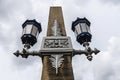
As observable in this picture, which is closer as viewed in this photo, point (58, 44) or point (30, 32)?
point (30, 32)

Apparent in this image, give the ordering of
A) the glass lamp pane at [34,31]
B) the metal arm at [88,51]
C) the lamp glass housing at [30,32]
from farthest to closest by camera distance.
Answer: the glass lamp pane at [34,31] → the lamp glass housing at [30,32] → the metal arm at [88,51]

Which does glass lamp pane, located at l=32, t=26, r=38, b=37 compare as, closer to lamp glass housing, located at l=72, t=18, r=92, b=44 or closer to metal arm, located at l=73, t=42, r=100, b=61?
lamp glass housing, located at l=72, t=18, r=92, b=44

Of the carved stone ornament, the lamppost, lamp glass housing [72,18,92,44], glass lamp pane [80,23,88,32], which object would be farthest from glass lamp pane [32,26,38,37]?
glass lamp pane [80,23,88,32]

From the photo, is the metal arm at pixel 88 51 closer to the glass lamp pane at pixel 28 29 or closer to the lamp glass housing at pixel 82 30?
the lamp glass housing at pixel 82 30

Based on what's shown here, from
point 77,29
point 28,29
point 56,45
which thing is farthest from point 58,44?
point 28,29

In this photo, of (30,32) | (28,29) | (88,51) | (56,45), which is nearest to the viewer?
(88,51)

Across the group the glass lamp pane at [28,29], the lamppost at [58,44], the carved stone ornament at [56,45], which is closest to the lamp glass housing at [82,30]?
the lamppost at [58,44]

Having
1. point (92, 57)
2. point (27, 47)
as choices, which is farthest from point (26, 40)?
point (92, 57)

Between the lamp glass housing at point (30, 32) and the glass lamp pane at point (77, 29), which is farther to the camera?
the glass lamp pane at point (77, 29)

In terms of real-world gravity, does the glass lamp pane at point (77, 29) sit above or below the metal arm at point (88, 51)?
above

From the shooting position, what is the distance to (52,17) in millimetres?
8969

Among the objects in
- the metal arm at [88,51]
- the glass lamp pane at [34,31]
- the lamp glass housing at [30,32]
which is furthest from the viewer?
the glass lamp pane at [34,31]

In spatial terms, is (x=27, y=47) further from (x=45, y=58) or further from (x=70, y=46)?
(x=70, y=46)

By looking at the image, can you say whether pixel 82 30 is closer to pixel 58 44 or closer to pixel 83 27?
pixel 83 27
